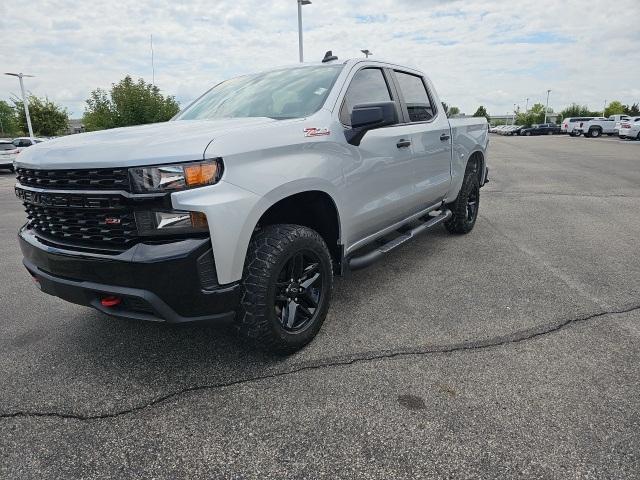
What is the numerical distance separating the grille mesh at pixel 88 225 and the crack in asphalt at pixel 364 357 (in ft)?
2.90

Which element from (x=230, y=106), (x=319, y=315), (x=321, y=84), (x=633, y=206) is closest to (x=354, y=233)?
(x=319, y=315)

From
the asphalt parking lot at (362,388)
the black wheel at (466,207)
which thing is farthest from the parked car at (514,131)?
the asphalt parking lot at (362,388)

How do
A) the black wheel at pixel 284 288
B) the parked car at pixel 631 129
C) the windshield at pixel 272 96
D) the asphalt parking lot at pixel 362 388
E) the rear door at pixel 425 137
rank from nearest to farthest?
the asphalt parking lot at pixel 362 388
the black wheel at pixel 284 288
the windshield at pixel 272 96
the rear door at pixel 425 137
the parked car at pixel 631 129

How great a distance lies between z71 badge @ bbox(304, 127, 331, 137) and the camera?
9.71 ft

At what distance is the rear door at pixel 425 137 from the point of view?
14.2ft

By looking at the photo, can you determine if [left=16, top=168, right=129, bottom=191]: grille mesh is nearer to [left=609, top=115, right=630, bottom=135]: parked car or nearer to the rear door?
the rear door

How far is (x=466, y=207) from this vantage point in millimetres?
5863

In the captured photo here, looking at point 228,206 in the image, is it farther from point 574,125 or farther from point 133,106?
point 574,125

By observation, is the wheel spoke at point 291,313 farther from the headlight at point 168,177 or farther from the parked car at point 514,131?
the parked car at point 514,131

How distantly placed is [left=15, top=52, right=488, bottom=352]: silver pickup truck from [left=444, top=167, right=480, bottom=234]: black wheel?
2.14 meters

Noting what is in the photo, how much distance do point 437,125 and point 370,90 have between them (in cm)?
126

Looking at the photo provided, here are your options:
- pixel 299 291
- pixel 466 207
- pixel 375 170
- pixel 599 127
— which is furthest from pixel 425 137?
pixel 599 127

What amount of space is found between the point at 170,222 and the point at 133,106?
83.8 ft

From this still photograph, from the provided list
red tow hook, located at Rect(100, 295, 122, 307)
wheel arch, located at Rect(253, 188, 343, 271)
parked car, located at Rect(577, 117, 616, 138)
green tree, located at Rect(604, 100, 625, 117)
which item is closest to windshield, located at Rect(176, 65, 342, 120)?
wheel arch, located at Rect(253, 188, 343, 271)
